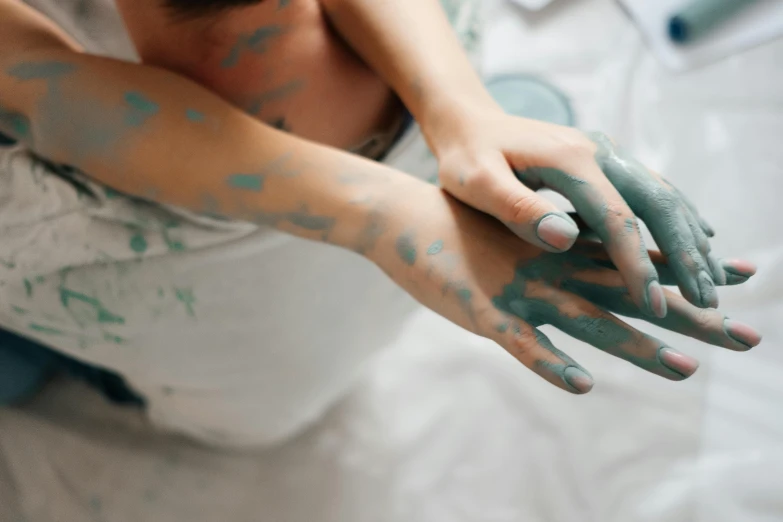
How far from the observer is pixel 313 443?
0.83 meters

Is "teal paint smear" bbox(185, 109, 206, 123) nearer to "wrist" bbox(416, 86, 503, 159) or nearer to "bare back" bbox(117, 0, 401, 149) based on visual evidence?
"bare back" bbox(117, 0, 401, 149)

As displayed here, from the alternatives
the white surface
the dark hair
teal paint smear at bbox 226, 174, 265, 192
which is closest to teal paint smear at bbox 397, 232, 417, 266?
teal paint smear at bbox 226, 174, 265, 192

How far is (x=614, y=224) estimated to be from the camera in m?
0.35

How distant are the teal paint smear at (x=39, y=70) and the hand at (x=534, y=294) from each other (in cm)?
25

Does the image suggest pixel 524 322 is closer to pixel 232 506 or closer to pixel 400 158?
pixel 400 158

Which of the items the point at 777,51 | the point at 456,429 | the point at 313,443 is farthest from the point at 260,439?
the point at 777,51

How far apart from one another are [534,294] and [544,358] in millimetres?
38

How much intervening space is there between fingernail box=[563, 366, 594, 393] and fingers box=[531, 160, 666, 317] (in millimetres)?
56

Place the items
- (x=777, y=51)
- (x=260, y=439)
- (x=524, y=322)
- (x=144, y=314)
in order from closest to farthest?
(x=524, y=322) → (x=144, y=314) → (x=260, y=439) → (x=777, y=51)

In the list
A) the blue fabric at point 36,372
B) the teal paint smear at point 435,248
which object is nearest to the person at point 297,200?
the teal paint smear at point 435,248

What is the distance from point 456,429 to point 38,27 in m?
0.66

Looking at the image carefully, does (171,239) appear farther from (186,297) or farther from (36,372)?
(36,372)

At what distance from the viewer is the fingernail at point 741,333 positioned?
0.36m

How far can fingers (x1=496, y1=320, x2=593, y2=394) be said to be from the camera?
13.1 inches
